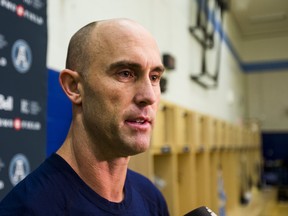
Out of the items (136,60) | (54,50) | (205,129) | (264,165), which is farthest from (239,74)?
(136,60)

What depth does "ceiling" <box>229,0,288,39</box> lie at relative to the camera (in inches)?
274

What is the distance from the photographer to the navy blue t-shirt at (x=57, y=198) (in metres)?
0.84

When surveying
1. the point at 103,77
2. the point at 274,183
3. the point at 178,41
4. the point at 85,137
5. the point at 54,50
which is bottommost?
the point at 274,183

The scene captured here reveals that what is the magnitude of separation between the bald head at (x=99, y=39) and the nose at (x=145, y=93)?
0.11m

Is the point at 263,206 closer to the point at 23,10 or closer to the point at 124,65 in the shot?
the point at 23,10

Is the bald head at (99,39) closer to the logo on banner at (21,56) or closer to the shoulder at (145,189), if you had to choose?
the shoulder at (145,189)

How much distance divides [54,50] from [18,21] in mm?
283

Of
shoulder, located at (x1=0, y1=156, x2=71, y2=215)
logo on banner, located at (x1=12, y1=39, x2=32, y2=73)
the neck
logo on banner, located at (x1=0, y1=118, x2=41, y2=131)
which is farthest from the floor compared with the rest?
shoulder, located at (x1=0, y1=156, x2=71, y2=215)

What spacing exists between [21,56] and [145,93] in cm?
76

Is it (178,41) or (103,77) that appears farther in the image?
(178,41)

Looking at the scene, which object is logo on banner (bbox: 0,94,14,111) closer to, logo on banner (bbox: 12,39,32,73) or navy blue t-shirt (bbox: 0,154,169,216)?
logo on banner (bbox: 12,39,32,73)

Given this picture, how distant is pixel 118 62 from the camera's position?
0.91m

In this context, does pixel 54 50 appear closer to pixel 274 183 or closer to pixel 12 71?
pixel 12 71

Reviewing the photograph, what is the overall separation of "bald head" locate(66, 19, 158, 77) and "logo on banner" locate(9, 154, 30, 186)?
628mm
